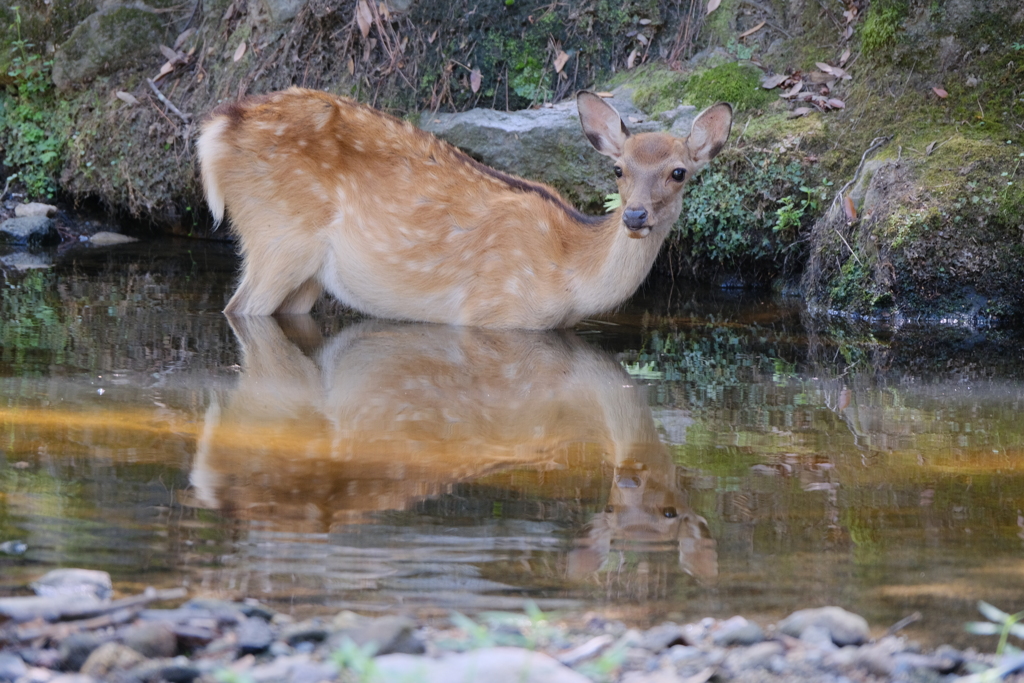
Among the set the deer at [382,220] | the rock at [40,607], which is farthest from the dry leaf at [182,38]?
the rock at [40,607]

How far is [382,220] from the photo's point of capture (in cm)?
686

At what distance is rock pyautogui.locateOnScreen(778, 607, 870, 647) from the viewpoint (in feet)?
7.91

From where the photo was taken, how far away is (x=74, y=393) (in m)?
4.56

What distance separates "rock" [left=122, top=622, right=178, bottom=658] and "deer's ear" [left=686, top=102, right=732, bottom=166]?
463 centimetres

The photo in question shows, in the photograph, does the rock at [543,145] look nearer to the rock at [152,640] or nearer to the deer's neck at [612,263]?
the deer's neck at [612,263]

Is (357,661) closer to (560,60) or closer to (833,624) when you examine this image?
(833,624)


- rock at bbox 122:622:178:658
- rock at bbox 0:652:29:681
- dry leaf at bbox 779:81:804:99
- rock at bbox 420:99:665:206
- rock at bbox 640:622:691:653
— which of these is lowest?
rock at bbox 0:652:29:681

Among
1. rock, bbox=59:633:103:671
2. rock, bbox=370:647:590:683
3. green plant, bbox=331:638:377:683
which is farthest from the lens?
rock, bbox=59:633:103:671

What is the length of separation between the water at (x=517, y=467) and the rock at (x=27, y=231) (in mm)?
3598

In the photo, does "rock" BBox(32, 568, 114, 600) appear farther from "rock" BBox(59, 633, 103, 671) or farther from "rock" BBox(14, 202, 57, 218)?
"rock" BBox(14, 202, 57, 218)

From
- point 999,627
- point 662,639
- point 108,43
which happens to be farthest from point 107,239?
point 999,627

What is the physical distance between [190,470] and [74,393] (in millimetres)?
1293

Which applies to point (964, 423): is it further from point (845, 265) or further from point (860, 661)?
point (845, 265)

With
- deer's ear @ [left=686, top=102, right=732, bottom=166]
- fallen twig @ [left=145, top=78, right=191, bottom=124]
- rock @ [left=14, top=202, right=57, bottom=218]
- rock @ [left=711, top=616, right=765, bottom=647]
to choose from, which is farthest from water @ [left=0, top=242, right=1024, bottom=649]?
rock @ [left=14, top=202, right=57, bottom=218]
